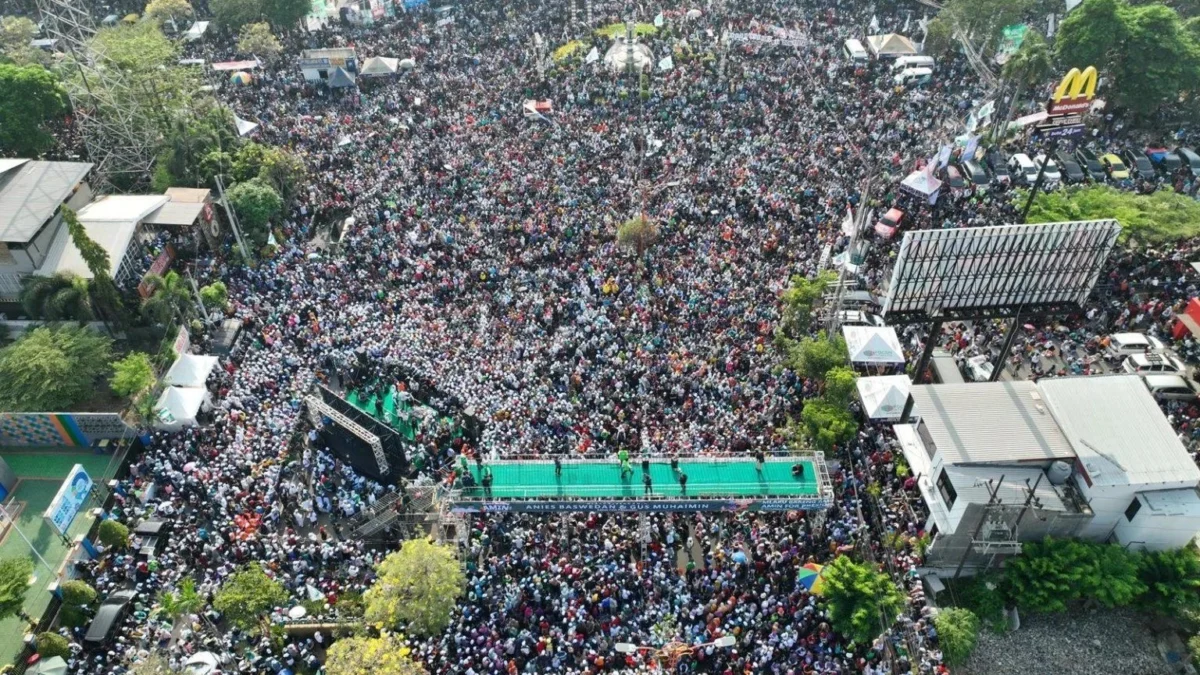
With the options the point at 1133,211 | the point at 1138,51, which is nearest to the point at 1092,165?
the point at 1138,51

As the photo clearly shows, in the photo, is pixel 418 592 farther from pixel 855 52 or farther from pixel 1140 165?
pixel 855 52

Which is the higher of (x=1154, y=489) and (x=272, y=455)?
(x=1154, y=489)

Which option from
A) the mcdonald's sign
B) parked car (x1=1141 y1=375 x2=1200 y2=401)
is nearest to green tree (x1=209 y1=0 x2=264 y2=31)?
the mcdonald's sign

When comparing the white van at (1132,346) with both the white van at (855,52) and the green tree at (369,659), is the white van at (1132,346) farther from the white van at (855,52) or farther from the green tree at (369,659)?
the green tree at (369,659)

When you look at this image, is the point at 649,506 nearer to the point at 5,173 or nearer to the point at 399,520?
the point at 399,520

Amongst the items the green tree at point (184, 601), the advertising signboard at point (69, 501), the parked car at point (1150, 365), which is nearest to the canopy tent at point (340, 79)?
the advertising signboard at point (69, 501)

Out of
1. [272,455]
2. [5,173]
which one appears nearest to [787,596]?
[272,455]

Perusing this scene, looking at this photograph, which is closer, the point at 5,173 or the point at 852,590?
the point at 852,590
